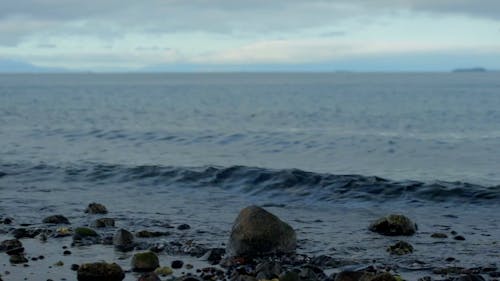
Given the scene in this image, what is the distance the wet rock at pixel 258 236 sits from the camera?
16.6 m

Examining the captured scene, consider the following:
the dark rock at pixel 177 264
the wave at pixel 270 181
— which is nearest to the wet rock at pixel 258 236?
the dark rock at pixel 177 264

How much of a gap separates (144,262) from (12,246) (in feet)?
12.4

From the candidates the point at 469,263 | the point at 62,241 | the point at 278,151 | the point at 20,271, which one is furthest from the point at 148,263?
the point at 278,151

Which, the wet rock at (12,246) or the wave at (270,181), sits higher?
the wet rock at (12,246)

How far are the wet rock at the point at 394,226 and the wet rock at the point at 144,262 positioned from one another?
262 inches

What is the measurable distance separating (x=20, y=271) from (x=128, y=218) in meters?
7.04

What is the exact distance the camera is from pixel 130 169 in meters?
33.3

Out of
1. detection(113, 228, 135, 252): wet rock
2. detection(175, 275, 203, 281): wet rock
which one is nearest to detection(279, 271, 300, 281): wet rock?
detection(175, 275, 203, 281): wet rock

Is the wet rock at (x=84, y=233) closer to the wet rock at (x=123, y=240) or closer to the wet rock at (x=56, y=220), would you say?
the wet rock at (x=123, y=240)

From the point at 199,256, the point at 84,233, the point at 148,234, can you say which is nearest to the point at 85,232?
the point at 84,233

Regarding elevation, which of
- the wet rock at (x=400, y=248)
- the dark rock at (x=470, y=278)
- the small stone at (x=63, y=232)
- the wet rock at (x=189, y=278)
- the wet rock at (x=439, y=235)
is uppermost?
the wet rock at (x=189, y=278)

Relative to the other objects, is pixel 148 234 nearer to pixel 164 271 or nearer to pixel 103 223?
pixel 103 223

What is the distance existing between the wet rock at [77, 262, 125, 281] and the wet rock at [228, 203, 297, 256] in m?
3.01

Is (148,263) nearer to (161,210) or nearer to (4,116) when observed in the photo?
(161,210)
